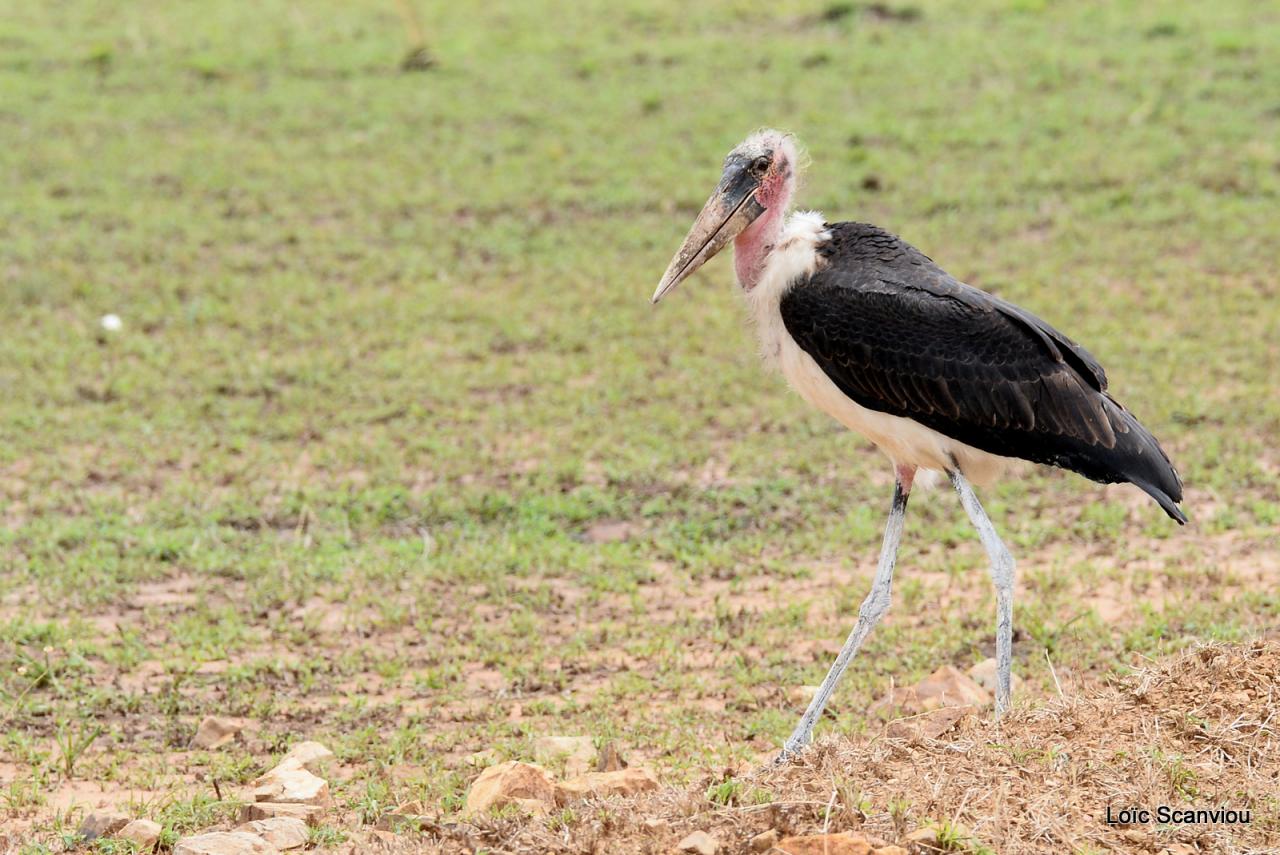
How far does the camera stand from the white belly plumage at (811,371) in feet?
16.3

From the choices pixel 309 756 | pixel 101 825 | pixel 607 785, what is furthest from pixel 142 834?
pixel 607 785

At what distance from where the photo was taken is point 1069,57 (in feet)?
44.5

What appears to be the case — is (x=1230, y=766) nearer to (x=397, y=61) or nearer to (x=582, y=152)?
(x=582, y=152)

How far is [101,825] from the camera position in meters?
4.25

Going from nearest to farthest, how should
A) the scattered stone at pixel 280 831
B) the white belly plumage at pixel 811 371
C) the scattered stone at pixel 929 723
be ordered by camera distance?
the scattered stone at pixel 280 831
the scattered stone at pixel 929 723
the white belly plumage at pixel 811 371

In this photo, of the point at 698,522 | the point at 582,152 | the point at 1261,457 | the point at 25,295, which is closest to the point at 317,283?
the point at 25,295

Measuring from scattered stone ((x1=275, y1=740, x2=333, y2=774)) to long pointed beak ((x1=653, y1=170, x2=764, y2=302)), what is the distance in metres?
1.88

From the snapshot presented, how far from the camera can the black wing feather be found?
4.84m

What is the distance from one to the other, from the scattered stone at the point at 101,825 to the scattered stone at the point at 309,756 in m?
0.59

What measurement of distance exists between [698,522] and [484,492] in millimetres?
1045

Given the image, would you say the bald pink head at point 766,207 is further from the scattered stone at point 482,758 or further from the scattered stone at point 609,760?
the scattered stone at point 482,758

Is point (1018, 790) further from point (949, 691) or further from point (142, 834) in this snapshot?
point (142, 834)

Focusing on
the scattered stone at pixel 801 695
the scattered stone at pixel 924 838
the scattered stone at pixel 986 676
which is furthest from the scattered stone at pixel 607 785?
the scattered stone at pixel 986 676

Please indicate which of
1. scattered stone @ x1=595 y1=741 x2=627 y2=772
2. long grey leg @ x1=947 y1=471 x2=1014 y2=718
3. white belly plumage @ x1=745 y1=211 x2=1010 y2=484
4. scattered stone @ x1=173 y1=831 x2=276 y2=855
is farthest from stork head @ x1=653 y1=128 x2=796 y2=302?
scattered stone @ x1=173 y1=831 x2=276 y2=855
